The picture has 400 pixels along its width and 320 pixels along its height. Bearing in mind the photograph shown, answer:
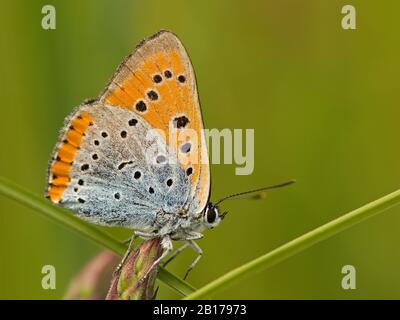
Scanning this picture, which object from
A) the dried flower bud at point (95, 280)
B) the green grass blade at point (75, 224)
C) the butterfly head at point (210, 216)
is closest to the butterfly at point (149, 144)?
the butterfly head at point (210, 216)

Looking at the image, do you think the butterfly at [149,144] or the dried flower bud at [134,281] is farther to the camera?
the butterfly at [149,144]

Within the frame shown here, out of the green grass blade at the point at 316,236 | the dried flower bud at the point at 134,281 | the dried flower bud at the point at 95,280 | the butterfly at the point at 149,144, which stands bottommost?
the dried flower bud at the point at 95,280

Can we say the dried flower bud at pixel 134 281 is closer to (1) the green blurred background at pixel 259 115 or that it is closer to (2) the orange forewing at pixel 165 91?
(2) the orange forewing at pixel 165 91

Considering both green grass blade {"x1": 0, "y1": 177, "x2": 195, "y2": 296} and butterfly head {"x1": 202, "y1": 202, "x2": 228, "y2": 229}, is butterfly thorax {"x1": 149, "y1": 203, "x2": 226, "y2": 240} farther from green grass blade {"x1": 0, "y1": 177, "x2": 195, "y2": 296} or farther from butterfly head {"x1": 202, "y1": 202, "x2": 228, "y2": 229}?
green grass blade {"x1": 0, "y1": 177, "x2": 195, "y2": 296}

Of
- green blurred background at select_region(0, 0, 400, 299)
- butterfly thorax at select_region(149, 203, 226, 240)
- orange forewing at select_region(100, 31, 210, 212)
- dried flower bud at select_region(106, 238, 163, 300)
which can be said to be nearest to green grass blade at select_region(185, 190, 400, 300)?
dried flower bud at select_region(106, 238, 163, 300)

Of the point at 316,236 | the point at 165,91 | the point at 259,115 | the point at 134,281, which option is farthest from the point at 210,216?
the point at 259,115

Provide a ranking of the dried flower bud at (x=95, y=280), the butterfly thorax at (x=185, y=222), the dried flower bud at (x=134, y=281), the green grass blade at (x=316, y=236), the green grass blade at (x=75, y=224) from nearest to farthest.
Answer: the dried flower bud at (x=134, y=281) → the green grass blade at (x=316, y=236) → the green grass blade at (x=75, y=224) → the dried flower bud at (x=95, y=280) → the butterfly thorax at (x=185, y=222)
